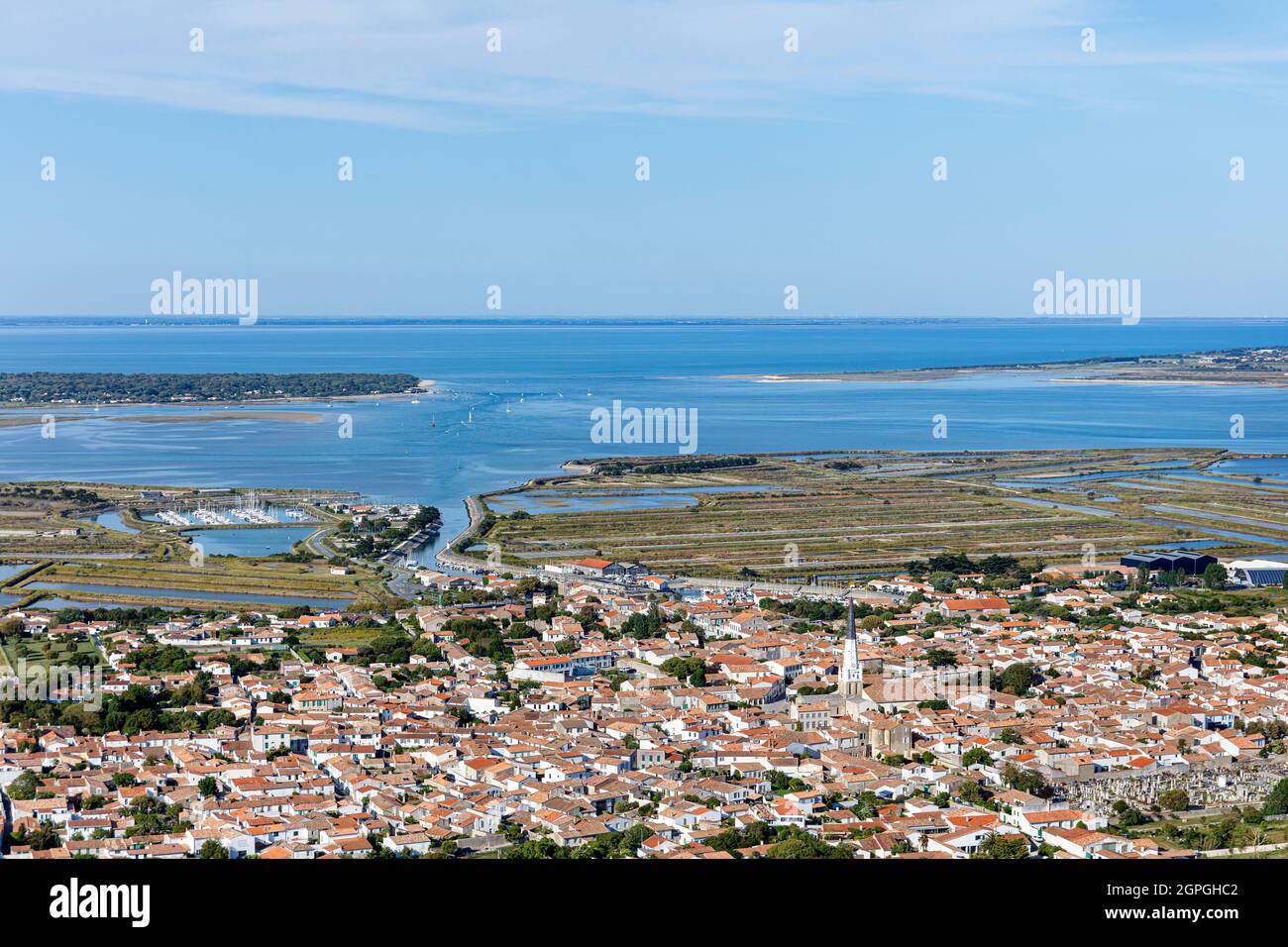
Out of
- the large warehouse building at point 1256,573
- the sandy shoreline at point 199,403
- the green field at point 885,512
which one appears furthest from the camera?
the sandy shoreline at point 199,403

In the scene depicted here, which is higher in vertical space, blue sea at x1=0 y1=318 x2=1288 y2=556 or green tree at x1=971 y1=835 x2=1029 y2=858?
blue sea at x1=0 y1=318 x2=1288 y2=556

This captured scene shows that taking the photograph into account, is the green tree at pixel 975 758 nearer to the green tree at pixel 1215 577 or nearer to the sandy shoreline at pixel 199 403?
the green tree at pixel 1215 577

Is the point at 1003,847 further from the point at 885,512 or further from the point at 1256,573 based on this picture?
the point at 885,512

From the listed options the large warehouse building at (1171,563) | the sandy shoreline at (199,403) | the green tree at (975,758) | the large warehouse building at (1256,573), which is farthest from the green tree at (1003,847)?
the sandy shoreline at (199,403)

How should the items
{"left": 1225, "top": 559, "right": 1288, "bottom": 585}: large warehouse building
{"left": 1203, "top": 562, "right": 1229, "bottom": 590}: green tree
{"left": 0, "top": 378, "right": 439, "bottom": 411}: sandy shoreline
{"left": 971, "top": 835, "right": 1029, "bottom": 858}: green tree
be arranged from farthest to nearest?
{"left": 0, "top": 378, "right": 439, "bottom": 411}: sandy shoreline, {"left": 1225, "top": 559, "right": 1288, "bottom": 585}: large warehouse building, {"left": 1203, "top": 562, "right": 1229, "bottom": 590}: green tree, {"left": 971, "top": 835, "right": 1029, "bottom": 858}: green tree

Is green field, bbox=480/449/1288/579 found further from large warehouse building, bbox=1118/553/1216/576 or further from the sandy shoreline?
the sandy shoreline

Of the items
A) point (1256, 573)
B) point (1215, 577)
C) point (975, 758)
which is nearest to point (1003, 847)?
point (975, 758)

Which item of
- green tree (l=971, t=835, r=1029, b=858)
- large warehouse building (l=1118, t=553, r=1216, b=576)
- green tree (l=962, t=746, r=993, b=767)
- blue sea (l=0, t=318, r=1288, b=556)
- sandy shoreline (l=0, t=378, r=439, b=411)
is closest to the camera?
green tree (l=971, t=835, r=1029, b=858)

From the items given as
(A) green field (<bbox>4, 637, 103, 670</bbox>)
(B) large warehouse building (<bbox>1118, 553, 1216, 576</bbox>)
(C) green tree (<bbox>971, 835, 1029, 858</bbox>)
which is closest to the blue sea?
(A) green field (<bbox>4, 637, 103, 670</bbox>)
